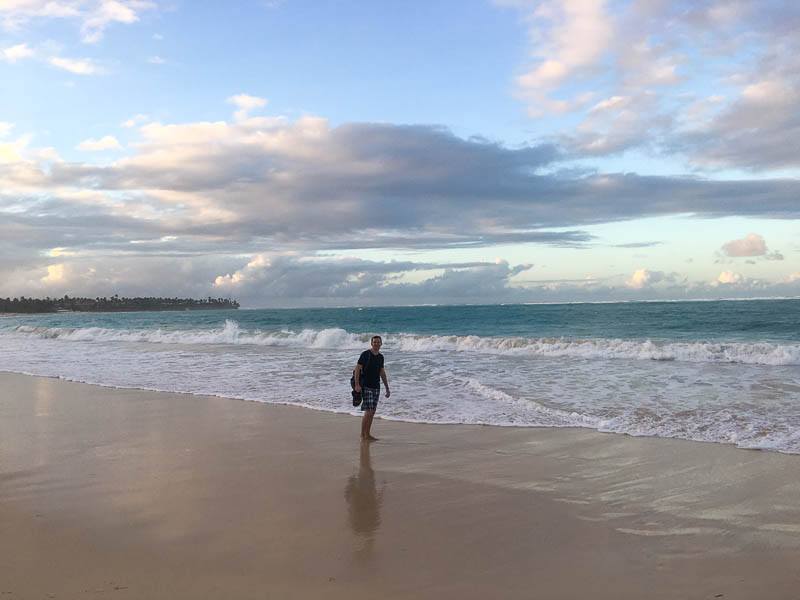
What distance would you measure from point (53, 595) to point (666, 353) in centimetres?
2075

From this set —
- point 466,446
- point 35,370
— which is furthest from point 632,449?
point 35,370

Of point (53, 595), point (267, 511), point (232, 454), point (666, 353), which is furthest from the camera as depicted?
point (666, 353)

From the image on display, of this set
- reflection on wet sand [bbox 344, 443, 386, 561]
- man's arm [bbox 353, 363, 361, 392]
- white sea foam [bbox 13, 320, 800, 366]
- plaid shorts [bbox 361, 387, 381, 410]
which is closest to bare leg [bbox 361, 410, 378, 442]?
plaid shorts [bbox 361, 387, 381, 410]

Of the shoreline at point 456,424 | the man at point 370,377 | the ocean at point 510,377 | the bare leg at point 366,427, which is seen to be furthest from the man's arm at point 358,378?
the ocean at point 510,377

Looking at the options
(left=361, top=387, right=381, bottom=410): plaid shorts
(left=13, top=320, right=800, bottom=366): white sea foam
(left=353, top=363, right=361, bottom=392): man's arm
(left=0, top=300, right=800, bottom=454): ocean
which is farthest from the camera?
(left=13, top=320, right=800, bottom=366): white sea foam

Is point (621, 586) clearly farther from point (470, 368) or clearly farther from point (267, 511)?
point (470, 368)

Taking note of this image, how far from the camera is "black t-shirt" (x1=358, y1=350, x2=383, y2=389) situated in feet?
32.7

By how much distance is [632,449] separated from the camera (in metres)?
8.57

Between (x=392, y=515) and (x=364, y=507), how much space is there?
363 millimetres

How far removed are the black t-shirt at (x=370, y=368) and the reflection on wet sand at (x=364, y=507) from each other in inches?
81.1

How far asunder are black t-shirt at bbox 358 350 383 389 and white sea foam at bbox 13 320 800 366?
13.3 meters

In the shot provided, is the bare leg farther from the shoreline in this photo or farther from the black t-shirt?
the shoreline

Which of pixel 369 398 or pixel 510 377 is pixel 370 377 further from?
pixel 510 377

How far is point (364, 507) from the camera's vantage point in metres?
6.13
